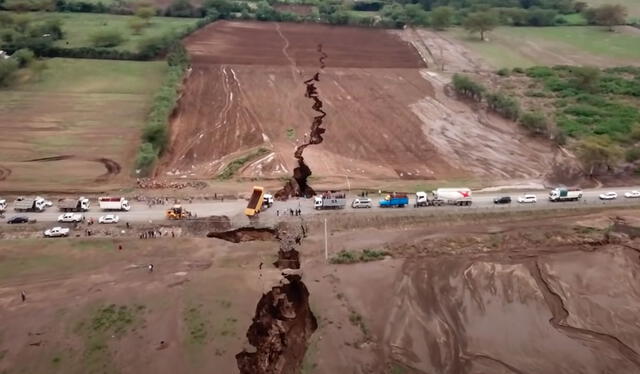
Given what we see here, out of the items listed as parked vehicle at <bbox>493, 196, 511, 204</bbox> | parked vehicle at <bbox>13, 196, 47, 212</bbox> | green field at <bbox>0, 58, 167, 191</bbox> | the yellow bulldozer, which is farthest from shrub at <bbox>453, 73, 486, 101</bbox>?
parked vehicle at <bbox>13, 196, 47, 212</bbox>

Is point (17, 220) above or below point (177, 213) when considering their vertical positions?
below

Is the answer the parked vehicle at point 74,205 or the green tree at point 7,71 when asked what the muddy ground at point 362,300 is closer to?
the parked vehicle at point 74,205

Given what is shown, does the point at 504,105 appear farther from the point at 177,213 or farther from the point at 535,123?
the point at 177,213

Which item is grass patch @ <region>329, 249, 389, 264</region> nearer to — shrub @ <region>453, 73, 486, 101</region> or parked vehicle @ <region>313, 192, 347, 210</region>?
parked vehicle @ <region>313, 192, 347, 210</region>

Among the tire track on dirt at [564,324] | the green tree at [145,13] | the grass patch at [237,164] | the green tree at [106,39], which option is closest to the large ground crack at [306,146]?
the grass patch at [237,164]

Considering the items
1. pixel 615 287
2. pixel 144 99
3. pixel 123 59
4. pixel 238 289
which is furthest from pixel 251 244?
pixel 123 59

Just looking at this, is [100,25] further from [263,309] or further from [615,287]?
[615,287]

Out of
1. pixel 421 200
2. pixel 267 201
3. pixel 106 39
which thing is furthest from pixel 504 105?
pixel 106 39
